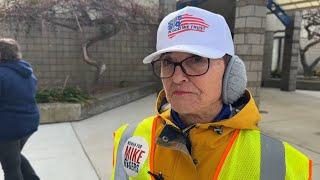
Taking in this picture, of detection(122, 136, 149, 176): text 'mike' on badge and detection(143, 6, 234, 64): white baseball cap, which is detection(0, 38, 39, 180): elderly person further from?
detection(143, 6, 234, 64): white baseball cap

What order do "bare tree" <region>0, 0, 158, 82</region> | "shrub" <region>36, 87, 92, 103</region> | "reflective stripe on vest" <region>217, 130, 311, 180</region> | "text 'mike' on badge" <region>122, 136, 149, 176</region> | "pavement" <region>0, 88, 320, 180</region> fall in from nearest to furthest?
1. "reflective stripe on vest" <region>217, 130, 311, 180</region>
2. "text 'mike' on badge" <region>122, 136, 149, 176</region>
3. "pavement" <region>0, 88, 320, 180</region>
4. "shrub" <region>36, 87, 92, 103</region>
5. "bare tree" <region>0, 0, 158, 82</region>

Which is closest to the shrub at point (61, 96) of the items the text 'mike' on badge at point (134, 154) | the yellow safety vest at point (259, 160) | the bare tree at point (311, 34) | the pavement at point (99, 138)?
the pavement at point (99, 138)

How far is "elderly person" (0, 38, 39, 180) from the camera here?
362cm

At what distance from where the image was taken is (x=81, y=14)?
9555mm

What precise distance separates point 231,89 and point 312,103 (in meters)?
10.0

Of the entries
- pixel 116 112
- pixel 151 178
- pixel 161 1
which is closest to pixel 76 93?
pixel 116 112

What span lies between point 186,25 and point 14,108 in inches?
109

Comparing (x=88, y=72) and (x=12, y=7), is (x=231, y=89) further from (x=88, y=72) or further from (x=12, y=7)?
(x=88, y=72)

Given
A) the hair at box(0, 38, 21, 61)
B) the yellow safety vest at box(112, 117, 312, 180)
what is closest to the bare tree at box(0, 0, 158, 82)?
the hair at box(0, 38, 21, 61)

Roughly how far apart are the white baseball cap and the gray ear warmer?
59mm

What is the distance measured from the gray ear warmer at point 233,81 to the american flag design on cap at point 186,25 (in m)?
0.20

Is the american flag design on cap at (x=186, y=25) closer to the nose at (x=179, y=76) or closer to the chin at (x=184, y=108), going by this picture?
the nose at (x=179, y=76)

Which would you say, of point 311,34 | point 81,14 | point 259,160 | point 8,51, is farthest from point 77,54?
point 259,160

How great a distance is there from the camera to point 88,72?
36.6 feet
